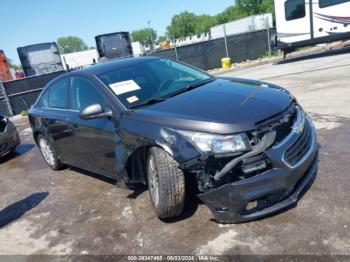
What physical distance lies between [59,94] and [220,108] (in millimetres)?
2932

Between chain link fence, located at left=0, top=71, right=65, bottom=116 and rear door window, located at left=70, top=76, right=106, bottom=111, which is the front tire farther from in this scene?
chain link fence, located at left=0, top=71, right=65, bottom=116

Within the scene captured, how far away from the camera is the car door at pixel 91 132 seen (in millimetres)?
4023

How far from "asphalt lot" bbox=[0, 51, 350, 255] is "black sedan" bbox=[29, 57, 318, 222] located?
0.83ft

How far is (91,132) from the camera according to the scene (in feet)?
14.1

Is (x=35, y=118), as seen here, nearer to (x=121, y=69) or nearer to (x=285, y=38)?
(x=121, y=69)

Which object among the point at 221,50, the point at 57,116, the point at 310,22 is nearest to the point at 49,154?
the point at 57,116

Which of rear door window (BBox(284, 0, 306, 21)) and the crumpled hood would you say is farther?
rear door window (BBox(284, 0, 306, 21))

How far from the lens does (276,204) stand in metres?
3.02

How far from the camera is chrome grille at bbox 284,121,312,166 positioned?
3029 millimetres

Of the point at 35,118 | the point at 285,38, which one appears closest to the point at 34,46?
the point at 285,38

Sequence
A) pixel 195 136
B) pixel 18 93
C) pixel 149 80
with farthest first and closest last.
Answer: pixel 18 93 → pixel 149 80 → pixel 195 136

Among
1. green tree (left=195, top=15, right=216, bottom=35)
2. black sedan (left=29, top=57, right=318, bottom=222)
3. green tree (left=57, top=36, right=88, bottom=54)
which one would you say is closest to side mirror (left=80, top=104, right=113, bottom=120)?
black sedan (left=29, top=57, right=318, bottom=222)

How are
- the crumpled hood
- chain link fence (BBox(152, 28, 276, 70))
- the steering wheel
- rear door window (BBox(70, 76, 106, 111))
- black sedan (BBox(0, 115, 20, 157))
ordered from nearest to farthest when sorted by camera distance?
1. the crumpled hood
2. the steering wheel
3. rear door window (BBox(70, 76, 106, 111))
4. black sedan (BBox(0, 115, 20, 157))
5. chain link fence (BBox(152, 28, 276, 70))

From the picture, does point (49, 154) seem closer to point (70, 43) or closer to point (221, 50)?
point (221, 50)
